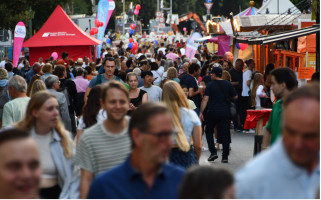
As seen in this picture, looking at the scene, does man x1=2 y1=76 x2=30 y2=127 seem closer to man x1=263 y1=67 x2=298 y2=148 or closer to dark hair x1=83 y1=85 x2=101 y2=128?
dark hair x1=83 y1=85 x2=101 y2=128

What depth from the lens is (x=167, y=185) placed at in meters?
3.54

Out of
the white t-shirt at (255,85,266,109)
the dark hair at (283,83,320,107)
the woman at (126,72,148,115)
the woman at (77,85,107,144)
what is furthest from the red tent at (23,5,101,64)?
the dark hair at (283,83,320,107)

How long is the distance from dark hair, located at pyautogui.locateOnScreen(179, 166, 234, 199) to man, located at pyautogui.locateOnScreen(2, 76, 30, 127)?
4.91 m

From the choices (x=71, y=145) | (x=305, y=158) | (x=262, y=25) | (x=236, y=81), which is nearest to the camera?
(x=305, y=158)

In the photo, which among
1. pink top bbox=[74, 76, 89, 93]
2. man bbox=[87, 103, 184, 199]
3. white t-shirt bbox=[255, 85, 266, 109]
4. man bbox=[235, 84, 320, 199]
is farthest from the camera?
white t-shirt bbox=[255, 85, 266, 109]

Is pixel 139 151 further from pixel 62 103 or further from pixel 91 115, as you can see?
pixel 62 103

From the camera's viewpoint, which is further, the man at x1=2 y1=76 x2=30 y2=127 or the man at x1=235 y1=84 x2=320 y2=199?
the man at x1=2 y1=76 x2=30 y2=127

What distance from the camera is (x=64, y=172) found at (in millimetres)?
5426

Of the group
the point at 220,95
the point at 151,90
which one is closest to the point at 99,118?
the point at 151,90

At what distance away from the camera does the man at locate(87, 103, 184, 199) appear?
347cm

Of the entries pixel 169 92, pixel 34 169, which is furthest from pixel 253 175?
pixel 169 92

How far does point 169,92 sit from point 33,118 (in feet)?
5.78

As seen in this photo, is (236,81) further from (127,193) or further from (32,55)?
(32,55)

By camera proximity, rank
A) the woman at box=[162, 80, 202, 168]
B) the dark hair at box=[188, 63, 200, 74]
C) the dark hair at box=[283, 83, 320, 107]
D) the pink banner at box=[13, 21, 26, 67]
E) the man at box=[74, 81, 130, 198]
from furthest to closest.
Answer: the pink banner at box=[13, 21, 26, 67] < the dark hair at box=[188, 63, 200, 74] < the woman at box=[162, 80, 202, 168] < the man at box=[74, 81, 130, 198] < the dark hair at box=[283, 83, 320, 107]
